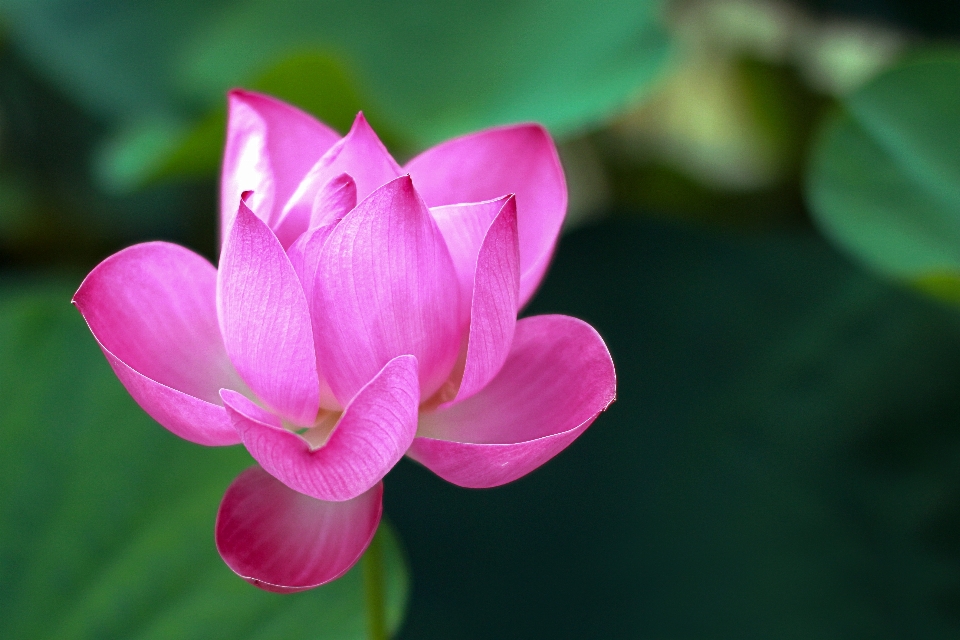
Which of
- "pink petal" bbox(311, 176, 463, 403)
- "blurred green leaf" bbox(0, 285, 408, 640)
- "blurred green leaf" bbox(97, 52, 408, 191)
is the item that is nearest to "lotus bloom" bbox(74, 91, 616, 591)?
"pink petal" bbox(311, 176, 463, 403)

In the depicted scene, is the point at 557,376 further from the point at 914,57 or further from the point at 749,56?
the point at 749,56

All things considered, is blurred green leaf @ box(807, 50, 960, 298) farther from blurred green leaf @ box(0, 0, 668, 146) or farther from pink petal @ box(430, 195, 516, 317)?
pink petal @ box(430, 195, 516, 317)

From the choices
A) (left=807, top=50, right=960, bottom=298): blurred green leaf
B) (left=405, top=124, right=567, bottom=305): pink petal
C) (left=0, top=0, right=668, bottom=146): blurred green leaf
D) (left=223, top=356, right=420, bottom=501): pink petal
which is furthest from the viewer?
(left=0, top=0, right=668, bottom=146): blurred green leaf

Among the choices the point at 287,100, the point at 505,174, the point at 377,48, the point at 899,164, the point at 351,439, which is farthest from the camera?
the point at 377,48

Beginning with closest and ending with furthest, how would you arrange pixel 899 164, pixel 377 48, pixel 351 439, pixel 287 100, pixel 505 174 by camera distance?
1. pixel 351 439
2. pixel 505 174
3. pixel 899 164
4. pixel 287 100
5. pixel 377 48

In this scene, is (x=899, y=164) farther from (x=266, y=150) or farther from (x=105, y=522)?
(x=105, y=522)

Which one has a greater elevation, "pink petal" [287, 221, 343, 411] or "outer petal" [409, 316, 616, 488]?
"pink petal" [287, 221, 343, 411]

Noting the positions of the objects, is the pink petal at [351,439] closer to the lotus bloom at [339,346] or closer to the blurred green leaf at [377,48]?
the lotus bloom at [339,346]

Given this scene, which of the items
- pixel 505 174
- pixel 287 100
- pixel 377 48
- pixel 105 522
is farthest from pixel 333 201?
pixel 377 48
